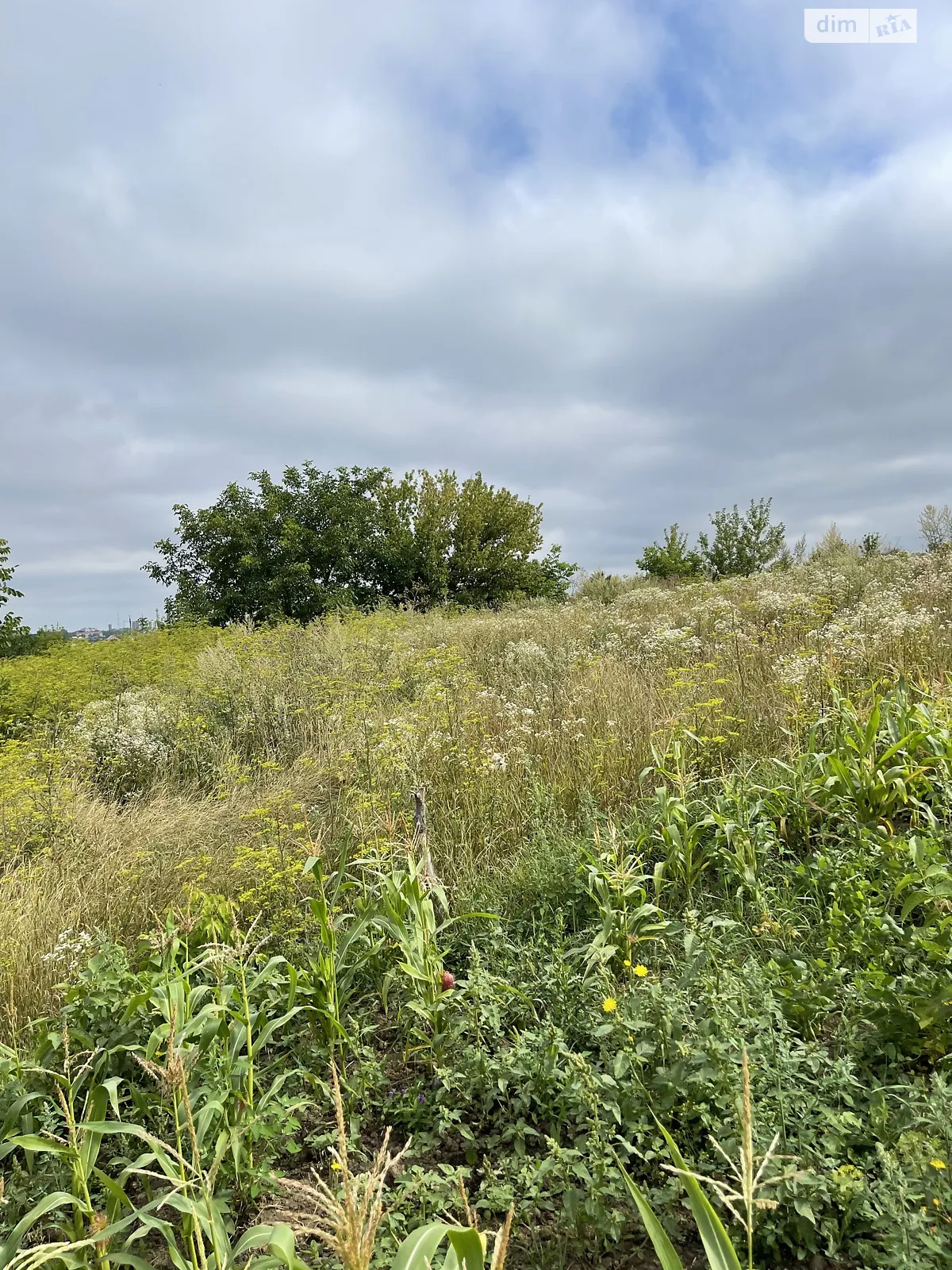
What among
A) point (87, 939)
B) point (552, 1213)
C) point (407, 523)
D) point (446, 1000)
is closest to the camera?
point (552, 1213)

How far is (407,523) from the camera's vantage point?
23719 mm

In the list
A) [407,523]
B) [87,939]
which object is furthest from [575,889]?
[407,523]

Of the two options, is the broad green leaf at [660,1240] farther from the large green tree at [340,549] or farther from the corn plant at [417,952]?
the large green tree at [340,549]

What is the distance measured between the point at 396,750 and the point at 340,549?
54.2 ft

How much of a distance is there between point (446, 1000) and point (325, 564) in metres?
19.2

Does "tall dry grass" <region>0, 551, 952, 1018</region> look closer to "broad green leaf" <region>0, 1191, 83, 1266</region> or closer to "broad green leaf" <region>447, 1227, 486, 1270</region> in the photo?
"broad green leaf" <region>0, 1191, 83, 1266</region>

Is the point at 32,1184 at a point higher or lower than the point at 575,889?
lower

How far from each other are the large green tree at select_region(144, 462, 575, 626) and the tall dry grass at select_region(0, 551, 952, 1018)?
36.1ft

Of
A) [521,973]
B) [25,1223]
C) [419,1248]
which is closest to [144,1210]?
[25,1223]

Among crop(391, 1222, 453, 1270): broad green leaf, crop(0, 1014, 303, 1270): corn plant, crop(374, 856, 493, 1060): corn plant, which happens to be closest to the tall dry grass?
crop(374, 856, 493, 1060): corn plant

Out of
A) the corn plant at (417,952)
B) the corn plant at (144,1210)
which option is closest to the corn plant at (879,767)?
the corn plant at (417,952)

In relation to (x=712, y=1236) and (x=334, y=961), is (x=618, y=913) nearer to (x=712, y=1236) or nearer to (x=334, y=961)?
(x=334, y=961)

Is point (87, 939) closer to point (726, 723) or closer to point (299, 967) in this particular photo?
point (299, 967)

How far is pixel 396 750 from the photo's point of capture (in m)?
4.77
